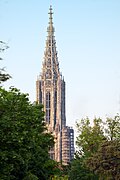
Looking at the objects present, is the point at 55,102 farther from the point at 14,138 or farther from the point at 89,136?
the point at 14,138

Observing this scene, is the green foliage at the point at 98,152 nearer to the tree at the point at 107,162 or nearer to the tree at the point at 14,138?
the tree at the point at 107,162

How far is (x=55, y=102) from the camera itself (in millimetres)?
156500

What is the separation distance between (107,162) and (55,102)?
101 meters

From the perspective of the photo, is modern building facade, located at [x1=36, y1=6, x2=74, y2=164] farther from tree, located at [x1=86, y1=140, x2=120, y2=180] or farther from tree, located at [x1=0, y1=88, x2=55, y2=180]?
tree, located at [x1=0, y1=88, x2=55, y2=180]

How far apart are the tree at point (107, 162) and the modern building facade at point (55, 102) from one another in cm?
9484

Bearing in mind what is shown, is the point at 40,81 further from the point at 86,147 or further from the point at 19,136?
the point at 19,136

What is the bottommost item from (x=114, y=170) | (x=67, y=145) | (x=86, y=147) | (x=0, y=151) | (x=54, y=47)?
(x=0, y=151)

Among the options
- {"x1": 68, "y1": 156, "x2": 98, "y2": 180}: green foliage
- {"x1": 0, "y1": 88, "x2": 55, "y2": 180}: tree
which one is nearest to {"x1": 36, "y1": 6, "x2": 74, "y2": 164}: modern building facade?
{"x1": 68, "y1": 156, "x2": 98, "y2": 180}: green foliage

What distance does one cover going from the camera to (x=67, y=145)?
15538 centimetres

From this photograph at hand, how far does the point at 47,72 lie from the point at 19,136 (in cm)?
13017

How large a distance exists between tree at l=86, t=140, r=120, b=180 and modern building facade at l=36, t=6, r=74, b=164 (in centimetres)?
9484

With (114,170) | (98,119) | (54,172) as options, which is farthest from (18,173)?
(98,119)

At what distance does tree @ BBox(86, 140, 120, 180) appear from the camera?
5469cm

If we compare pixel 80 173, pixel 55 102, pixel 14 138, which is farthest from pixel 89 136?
pixel 55 102
